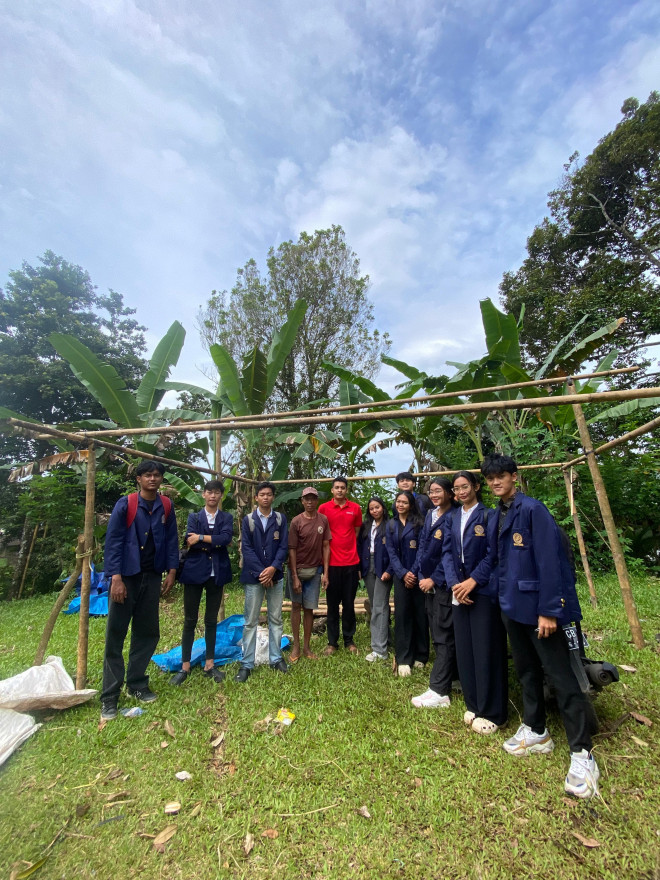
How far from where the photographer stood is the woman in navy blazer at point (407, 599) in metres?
3.81

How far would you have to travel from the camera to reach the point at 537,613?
2.36 meters

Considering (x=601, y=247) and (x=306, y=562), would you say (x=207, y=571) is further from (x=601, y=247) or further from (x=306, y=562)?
(x=601, y=247)

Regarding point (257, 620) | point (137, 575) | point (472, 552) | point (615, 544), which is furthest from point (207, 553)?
point (615, 544)

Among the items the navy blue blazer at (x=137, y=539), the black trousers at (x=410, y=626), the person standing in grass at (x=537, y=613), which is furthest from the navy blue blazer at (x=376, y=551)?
the navy blue blazer at (x=137, y=539)

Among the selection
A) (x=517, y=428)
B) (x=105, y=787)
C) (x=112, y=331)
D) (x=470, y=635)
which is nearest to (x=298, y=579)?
(x=470, y=635)

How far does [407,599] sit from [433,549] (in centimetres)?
76

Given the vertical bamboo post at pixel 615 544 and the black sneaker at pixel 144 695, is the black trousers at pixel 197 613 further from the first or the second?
the vertical bamboo post at pixel 615 544

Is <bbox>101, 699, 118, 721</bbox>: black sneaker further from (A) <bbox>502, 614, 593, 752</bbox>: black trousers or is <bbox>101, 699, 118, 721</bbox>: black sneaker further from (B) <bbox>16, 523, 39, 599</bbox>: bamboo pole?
(B) <bbox>16, 523, 39, 599</bbox>: bamboo pole

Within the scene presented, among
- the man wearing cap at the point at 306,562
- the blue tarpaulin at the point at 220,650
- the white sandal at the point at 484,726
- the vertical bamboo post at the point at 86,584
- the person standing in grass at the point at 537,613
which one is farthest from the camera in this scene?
the man wearing cap at the point at 306,562

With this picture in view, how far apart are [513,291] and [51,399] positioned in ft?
49.8

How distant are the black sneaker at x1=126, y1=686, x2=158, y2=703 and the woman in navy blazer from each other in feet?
6.96

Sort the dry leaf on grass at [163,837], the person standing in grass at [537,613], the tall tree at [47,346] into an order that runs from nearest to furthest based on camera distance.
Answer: the dry leaf on grass at [163,837] < the person standing in grass at [537,613] < the tall tree at [47,346]

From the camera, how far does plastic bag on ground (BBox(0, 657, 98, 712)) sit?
9.90ft

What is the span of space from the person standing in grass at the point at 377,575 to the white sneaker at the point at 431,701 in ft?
3.19
